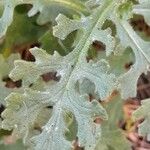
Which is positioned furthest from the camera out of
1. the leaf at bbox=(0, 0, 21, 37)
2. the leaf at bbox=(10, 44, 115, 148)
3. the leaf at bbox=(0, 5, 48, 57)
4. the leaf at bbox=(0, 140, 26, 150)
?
the leaf at bbox=(0, 5, 48, 57)

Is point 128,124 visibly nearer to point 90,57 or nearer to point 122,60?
point 122,60

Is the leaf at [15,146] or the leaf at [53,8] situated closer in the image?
the leaf at [53,8]

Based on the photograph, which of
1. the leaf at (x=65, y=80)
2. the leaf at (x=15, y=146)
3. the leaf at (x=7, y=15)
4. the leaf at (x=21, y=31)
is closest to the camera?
the leaf at (x=65, y=80)

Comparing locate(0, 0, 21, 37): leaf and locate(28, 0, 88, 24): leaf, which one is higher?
locate(28, 0, 88, 24): leaf

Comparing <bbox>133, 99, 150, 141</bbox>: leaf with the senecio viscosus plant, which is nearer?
the senecio viscosus plant

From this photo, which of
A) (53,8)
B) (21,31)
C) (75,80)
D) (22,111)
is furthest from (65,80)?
(21,31)

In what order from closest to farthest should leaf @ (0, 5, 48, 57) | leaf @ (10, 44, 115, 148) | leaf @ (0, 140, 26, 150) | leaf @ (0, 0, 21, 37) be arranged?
1. leaf @ (10, 44, 115, 148)
2. leaf @ (0, 0, 21, 37)
3. leaf @ (0, 140, 26, 150)
4. leaf @ (0, 5, 48, 57)

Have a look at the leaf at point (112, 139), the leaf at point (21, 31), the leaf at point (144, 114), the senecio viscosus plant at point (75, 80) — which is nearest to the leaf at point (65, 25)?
the senecio viscosus plant at point (75, 80)

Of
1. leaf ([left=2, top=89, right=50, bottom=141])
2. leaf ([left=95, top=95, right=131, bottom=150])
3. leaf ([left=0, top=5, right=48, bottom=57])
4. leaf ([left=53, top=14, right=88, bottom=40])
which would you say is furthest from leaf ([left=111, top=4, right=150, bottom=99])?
leaf ([left=0, top=5, right=48, bottom=57])

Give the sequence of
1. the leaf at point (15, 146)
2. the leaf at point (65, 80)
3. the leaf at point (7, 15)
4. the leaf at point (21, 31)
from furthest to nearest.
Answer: the leaf at point (21, 31) → the leaf at point (15, 146) → the leaf at point (7, 15) → the leaf at point (65, 80)

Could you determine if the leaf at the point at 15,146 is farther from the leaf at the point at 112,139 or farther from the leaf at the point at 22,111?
the leaf at the point at 22,111

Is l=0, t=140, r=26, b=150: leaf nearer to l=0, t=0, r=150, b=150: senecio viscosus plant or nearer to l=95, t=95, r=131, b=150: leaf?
l=95, t=95, r=131, b=150: leaf
